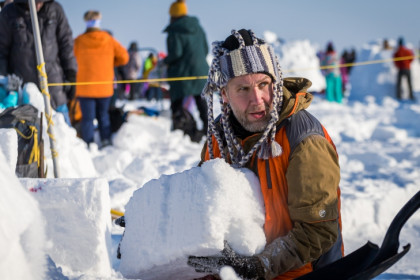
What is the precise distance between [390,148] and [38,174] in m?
5.48

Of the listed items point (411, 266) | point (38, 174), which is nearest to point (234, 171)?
point (411, 266)

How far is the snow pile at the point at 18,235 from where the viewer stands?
1.03 metres

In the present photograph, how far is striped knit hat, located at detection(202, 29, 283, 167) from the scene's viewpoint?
1922 millimetres

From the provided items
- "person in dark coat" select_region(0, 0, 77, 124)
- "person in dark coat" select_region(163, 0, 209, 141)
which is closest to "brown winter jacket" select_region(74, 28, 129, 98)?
"person in dark coat" select_region(163, 0, 209, 141)

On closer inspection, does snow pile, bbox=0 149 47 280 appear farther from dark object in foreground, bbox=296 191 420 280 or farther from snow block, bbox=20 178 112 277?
dark object in foreground, bbox=296 191 420 280

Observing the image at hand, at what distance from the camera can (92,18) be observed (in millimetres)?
6344

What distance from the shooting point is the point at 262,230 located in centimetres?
172

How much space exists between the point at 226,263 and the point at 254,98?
712 millimetres

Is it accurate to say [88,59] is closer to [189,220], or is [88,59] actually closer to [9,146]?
[9,146]

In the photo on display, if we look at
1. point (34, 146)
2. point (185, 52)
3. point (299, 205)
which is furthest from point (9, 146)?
point (185, 52)

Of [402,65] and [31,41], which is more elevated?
[31,41]

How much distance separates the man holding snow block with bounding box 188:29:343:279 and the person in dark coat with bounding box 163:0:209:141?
16.1 ft

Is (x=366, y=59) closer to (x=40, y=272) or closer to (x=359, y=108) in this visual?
(x=359, y=108)

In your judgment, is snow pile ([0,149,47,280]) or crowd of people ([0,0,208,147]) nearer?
snow pile ([0,149,47,280])
